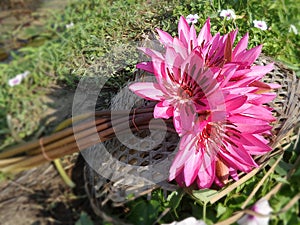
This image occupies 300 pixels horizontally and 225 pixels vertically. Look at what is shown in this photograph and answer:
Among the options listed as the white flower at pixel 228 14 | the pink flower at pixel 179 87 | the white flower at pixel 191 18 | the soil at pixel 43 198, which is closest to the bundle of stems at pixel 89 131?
the pink flower at pixel 179 87

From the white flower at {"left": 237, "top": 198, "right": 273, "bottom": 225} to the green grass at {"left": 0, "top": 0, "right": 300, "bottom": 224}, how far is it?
0.03 m

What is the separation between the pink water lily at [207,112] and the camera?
0.61 metres

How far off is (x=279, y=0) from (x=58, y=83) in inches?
33.0

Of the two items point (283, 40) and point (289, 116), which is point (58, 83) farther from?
point (289, 116)

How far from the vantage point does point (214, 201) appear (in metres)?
0.64

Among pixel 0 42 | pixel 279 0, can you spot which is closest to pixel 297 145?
pixel 279 0

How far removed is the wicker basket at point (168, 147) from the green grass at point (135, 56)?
0.03m

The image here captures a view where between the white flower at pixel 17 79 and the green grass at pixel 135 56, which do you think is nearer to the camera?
the green grass at pixel 135 56

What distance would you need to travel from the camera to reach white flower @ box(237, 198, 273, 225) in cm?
51

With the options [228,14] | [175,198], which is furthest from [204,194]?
[228,14]

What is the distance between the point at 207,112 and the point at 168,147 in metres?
0.15

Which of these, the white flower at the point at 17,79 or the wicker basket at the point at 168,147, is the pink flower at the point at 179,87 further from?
the white flower at the point at 17,79

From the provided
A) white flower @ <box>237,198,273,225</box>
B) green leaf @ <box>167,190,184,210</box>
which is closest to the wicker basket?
green leaf @ <box>167,190,184,210</box>

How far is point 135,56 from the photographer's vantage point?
78 cm
